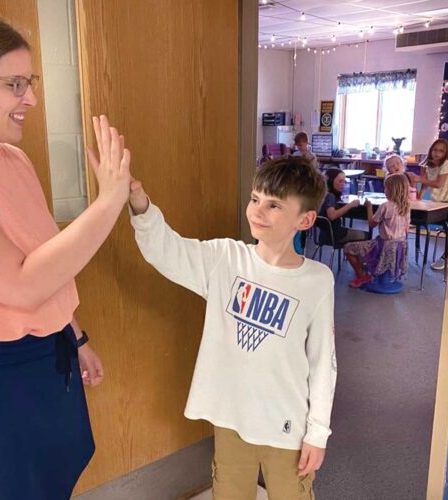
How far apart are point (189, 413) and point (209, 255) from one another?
1.51 ft

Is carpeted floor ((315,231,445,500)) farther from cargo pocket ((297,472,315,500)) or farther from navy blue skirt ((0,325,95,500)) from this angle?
navy blue skirt ((0,325,95,500))

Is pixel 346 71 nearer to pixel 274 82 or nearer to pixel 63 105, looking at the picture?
pixel 274 82

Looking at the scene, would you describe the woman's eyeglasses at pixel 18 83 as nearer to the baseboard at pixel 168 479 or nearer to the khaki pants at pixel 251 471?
the khaki pants at pixel 251 471

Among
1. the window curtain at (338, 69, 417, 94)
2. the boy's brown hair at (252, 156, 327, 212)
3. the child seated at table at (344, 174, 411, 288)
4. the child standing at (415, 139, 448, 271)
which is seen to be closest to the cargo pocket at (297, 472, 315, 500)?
the boy's brown hair at (252, 156, 327, 212)

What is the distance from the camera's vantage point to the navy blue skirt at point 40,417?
1.06 m

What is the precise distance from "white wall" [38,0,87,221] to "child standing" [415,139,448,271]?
467 cm

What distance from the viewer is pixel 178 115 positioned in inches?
65.3

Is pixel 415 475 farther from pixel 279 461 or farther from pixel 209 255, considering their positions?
pixel 209 255

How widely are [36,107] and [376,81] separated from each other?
881 cm

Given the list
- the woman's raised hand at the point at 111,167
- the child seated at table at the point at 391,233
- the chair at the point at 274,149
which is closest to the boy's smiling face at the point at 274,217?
the woman's raised hand at the point at 111,167

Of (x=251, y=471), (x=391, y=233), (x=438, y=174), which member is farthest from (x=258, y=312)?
(x=438, y=174)

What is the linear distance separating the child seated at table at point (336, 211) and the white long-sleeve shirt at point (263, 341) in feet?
11.5

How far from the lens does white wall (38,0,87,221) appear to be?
1.42 metres

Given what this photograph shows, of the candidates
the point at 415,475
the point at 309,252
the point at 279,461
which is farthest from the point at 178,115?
the point at 309,252
